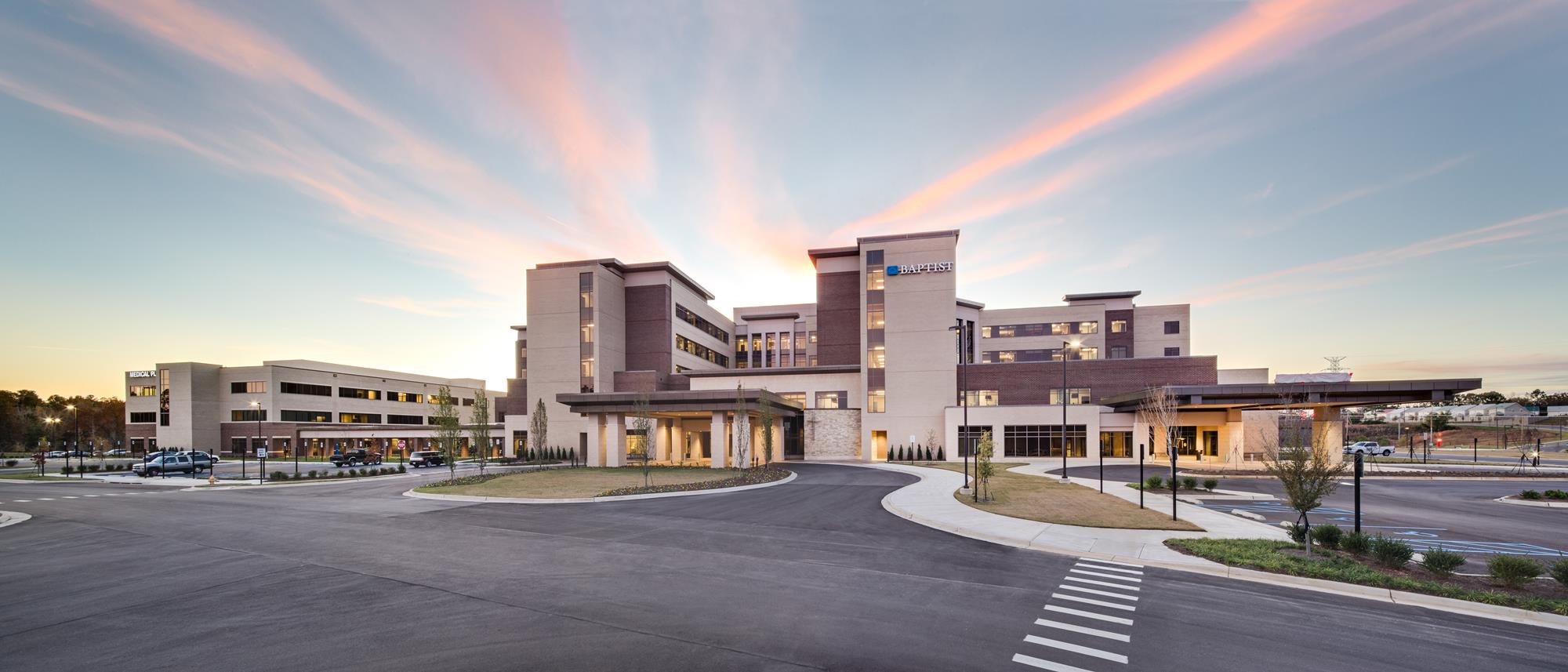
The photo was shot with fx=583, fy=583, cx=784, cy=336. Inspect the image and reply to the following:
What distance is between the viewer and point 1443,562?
39.5 ft

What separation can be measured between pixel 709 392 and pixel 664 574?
32780mm

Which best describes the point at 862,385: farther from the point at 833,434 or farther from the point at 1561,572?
the point at 1561,572

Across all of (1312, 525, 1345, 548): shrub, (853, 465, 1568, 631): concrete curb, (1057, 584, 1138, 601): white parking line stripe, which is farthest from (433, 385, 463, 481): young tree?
(1312, 525, 1345, 548): shrub

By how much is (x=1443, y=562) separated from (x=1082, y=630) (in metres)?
9.30

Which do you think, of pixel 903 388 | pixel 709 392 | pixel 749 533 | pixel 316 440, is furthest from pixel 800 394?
pixel 316 440

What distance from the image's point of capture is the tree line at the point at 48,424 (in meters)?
96.0

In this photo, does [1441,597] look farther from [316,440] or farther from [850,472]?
[316,440]

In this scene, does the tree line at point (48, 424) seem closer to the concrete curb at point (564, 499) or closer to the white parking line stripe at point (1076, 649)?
the concrete curb at point (564, 499)

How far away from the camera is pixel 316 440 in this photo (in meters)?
84.9

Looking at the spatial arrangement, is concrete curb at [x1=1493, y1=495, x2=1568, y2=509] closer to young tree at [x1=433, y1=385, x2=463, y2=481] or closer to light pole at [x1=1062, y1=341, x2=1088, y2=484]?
light pole at [x1=1062, y1=341, x2=1088, y2=484]

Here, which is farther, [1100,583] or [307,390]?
[307,390]

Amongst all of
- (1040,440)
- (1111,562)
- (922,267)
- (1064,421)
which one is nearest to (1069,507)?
(1111,562)

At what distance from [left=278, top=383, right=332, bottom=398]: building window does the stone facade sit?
248 ft

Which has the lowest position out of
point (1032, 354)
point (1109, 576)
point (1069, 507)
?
point (1069, 507)
